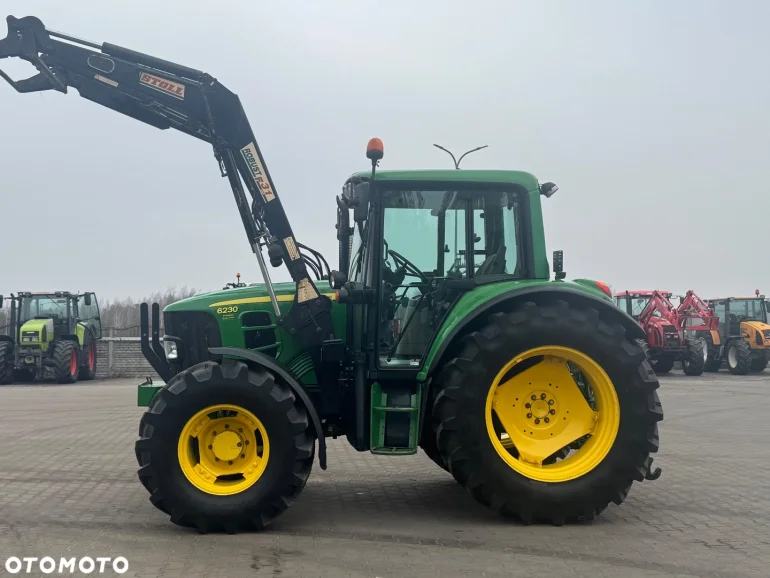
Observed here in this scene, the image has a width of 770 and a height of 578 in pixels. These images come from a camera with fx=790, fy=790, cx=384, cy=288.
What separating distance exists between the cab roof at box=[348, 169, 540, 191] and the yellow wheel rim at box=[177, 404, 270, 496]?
2097 millimetres

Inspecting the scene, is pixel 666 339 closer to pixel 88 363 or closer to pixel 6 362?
pixel 88 363

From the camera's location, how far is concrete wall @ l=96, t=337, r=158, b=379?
91.7 ft

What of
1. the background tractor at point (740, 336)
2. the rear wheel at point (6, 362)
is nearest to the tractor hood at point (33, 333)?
the rear wheel at point (6, 362)

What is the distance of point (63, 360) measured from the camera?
908 inches

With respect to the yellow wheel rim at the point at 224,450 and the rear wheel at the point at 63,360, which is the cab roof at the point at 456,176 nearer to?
the yellow wheel rim at the point at 224,450

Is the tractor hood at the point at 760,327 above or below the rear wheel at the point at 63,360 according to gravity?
above

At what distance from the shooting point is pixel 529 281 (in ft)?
20.5

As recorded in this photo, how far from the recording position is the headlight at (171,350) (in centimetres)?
647

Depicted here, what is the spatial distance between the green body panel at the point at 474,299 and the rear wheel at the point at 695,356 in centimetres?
2059

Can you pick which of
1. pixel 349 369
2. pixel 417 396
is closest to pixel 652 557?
pixel 417 396

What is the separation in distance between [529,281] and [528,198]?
26.3 inches

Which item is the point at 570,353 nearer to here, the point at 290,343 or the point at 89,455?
the point at 290,343

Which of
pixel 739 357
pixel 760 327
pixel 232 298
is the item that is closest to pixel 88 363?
pixel 232 298

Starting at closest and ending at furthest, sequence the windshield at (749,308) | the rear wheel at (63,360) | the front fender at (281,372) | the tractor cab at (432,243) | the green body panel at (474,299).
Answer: the front fender at (281,372), the green body panel at (474,299), the tractor cab at (432,243), the rear wheel at (63,360), the windshield at (749,308)
